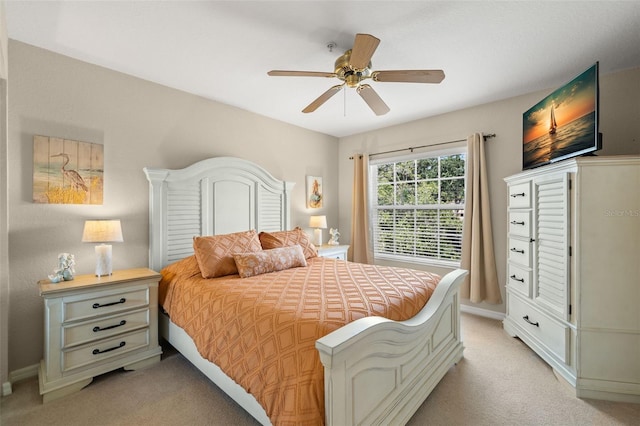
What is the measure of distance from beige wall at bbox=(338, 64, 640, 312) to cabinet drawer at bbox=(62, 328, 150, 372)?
3.32 m

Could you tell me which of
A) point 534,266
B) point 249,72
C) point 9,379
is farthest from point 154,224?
point 534,266

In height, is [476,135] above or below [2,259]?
above

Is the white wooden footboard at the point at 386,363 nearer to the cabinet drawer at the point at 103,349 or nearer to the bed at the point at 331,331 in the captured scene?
the bed at the point at 331,331

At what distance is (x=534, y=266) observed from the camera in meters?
2.59

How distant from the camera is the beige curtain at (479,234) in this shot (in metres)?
3.44

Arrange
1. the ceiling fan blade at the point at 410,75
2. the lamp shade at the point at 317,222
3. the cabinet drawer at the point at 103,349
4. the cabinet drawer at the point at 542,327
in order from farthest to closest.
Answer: the lamp shade at the point at 317,222
the cabinet drawer at the point at 542,327
the cabinet drawer at the point at 103,349
the ceiling fan blade at the point at 410,75

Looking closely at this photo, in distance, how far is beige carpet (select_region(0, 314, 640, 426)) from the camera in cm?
181

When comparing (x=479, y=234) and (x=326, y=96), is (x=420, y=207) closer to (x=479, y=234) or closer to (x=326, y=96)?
(x=479, y=234)

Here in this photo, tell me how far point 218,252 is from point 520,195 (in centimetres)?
Result: 286

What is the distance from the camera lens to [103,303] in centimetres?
222

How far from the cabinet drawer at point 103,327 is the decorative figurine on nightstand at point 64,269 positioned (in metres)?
0.38

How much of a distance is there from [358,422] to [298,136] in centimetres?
377

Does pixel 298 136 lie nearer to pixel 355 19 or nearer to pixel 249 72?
pixel 249 72

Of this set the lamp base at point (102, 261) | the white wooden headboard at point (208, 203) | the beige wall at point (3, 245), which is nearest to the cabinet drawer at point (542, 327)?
the white wooden headboard at point (208, 203)
